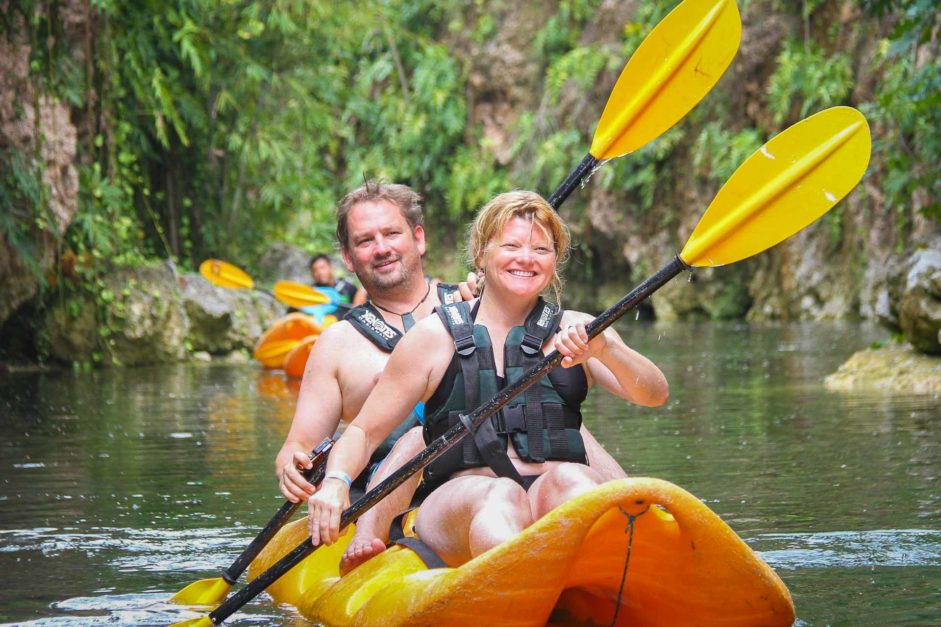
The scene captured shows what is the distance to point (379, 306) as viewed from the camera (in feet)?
12.2

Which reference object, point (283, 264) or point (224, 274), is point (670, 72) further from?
point (283, 264)

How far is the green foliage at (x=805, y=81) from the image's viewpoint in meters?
15.4

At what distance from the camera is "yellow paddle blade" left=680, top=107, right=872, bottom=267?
2.96 metres

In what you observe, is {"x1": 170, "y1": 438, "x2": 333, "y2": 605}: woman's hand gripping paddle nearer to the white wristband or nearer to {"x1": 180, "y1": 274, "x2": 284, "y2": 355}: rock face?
the white wristband

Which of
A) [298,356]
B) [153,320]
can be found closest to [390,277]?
[298,356]

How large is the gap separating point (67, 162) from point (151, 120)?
2.64m

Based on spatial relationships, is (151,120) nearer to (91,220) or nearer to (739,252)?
(91,220)

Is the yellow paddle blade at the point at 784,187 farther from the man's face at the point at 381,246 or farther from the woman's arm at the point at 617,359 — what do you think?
the man's face at the point at 381,246

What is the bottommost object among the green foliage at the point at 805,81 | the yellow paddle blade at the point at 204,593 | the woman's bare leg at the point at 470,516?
the yellow paddle blade at the point at 204,593

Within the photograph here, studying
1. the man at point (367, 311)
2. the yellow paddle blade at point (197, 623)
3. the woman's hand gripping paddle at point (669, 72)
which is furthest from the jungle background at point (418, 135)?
the yellow paddle blade at point (197, 623)

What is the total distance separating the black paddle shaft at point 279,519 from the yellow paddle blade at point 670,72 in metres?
1.04

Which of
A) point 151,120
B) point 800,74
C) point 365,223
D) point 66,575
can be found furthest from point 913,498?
point 800,74

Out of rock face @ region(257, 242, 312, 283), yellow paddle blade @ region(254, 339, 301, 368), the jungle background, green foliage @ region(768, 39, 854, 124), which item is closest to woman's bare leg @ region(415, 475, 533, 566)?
the jungle background

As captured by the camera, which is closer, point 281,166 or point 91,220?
point 91,220
